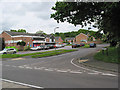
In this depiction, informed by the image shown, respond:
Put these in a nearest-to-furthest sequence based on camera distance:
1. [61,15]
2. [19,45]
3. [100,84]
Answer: [100,84] → [61,15] → [19,45]

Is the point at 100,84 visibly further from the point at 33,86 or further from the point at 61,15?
the point at 61,15

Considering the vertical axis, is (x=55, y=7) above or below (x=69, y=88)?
above

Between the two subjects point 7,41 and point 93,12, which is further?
point 7,41

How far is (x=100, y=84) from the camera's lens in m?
5.67

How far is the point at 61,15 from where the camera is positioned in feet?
47.9

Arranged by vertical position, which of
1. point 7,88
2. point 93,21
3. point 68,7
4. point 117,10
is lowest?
point 7,88

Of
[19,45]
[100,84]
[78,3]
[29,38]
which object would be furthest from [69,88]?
[29,38]

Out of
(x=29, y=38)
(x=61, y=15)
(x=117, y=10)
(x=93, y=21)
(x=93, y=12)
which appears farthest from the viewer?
(x=29, y=38)

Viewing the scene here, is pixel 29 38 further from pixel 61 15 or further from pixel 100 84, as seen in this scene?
pixel 100 84

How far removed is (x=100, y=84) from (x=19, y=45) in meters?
39.9

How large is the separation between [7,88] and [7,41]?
46.3 meters

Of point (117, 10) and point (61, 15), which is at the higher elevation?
point (61, 15)

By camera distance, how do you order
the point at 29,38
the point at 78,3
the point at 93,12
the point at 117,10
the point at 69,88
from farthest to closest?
the point at 29,38, the point at 93,12, the point at 78,3, the point at 69,88, the point at 117,10

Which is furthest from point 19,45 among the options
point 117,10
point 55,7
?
point 117,10
